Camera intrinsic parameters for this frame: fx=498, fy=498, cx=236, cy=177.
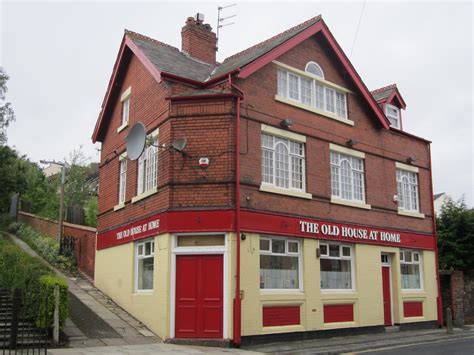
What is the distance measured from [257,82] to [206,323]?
7.41 meters

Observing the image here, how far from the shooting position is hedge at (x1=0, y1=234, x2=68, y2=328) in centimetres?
1211

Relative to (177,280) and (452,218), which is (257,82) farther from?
(452,218)

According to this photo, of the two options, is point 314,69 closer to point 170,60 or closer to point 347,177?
point 347,177

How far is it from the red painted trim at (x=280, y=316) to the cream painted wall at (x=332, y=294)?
0.13 m

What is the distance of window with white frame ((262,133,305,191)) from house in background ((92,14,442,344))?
5 cm

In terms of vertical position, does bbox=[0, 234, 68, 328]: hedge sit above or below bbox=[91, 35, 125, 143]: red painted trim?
below

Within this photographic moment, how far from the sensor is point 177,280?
44.8ft

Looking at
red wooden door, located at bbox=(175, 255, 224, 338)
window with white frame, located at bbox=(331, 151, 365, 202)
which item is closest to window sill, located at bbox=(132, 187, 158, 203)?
red wooden door, located at bbox=(175, 255, 224, 338)

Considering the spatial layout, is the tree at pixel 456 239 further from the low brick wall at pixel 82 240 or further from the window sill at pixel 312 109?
the low brick wall at pixel 82 240

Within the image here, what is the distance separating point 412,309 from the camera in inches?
752

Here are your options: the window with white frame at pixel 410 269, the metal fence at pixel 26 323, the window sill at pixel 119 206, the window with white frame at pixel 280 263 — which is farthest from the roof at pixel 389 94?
the metal fence at pixel 26 323

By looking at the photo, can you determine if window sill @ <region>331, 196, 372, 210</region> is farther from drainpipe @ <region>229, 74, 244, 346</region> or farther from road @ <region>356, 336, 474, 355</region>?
road @ <region>356, 336, 474, 355</region>

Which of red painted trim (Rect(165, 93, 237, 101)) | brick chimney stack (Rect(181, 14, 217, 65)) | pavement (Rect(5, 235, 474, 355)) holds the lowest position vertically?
pavement (Rect(5, 235, 474, 355))

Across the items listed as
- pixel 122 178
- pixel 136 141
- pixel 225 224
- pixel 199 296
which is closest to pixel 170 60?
pixel 136 141
